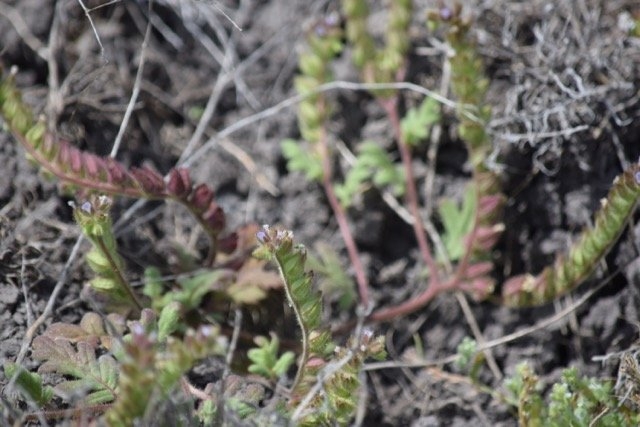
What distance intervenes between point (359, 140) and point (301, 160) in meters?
0.34

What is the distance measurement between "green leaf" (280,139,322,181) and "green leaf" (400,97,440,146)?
0.36 m

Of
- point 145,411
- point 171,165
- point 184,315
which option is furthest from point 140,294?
point 145,411

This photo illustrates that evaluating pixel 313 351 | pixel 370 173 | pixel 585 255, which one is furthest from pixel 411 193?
pixel 313 351

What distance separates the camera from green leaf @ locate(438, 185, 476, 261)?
2.90 meters

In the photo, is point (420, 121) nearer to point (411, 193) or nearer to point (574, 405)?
point (411, 193)

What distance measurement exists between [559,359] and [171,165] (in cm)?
168

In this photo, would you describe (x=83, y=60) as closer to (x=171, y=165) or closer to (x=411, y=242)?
(x=171, y=165)

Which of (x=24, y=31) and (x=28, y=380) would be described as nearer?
(x=28, y=380)

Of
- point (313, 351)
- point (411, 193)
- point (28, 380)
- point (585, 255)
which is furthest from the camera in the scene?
point (411, 193)

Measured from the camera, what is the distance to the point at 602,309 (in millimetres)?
2633

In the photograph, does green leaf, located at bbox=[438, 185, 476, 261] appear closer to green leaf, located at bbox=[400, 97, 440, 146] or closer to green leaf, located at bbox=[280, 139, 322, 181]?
green leaf, located at bbox=[400, 97, 440, 146]

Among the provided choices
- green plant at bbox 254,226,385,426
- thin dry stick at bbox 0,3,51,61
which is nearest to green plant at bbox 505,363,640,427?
green plant at bbox 254,226,385,426

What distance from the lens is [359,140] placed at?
128 inches

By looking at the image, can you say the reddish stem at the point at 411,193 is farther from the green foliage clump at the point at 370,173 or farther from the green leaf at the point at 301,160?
the green leaf at the point at 301,160
